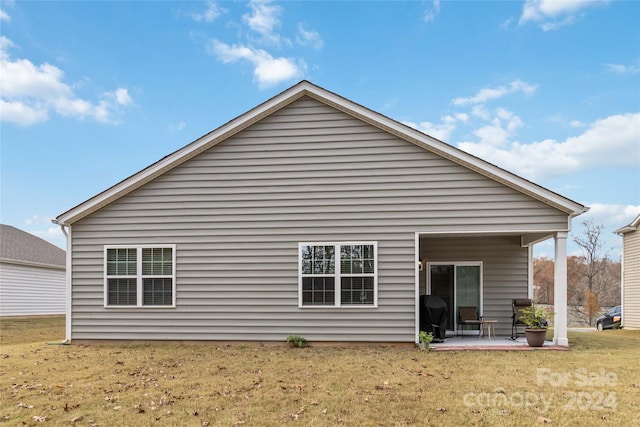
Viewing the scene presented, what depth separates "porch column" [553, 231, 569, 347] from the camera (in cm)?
902

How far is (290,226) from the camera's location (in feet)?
31.3

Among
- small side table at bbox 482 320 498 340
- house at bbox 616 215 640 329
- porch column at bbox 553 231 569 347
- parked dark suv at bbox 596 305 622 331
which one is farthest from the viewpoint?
parked dark suv at bbox 596 305 622 331

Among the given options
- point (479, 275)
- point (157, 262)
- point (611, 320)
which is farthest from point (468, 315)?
point (611, 320)

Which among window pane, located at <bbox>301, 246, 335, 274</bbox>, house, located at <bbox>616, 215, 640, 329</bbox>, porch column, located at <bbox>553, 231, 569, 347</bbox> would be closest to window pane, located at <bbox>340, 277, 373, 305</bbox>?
window pane, located at <bbox>301, 246, 335, 274</bbox>

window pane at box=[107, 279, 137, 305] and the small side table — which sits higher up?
window pane at box=[107, 279, 137, 305]

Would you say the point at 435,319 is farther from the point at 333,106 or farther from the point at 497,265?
the point at 333,106

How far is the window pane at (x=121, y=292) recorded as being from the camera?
9.88m

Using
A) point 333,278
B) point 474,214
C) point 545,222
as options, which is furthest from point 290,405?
point 545,222

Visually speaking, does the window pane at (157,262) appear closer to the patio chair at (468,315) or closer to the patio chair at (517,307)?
the patio chair at (468,315)

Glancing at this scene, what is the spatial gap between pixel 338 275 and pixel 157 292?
413cm

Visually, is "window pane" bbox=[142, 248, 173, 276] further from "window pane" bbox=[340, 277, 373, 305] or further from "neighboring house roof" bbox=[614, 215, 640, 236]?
"neighboring house roof" bbox=[614, 215, 640, 236]

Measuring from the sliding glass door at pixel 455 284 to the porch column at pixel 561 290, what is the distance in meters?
2.21

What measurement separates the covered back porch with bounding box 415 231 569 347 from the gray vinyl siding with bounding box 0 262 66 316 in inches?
781

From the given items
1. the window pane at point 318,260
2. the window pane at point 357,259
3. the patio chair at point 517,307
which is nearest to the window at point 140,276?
the window pane at point 318,260
